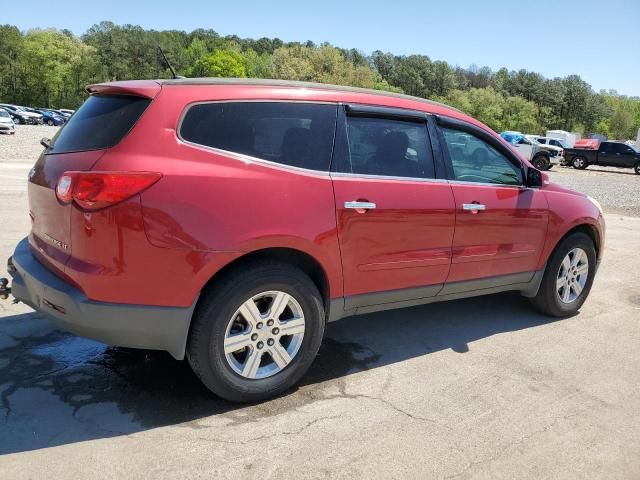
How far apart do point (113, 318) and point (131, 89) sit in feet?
4.17

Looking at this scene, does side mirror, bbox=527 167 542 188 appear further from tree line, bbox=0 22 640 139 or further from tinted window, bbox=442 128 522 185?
tree line, bbox=0 22 640 139

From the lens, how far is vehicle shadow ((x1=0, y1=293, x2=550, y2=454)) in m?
2.84

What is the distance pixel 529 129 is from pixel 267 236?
82896 mm

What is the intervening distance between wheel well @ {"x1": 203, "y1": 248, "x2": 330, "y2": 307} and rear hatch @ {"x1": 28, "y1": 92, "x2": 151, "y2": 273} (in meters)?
0.82

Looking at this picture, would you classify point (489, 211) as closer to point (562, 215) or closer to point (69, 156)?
point (562, 215)

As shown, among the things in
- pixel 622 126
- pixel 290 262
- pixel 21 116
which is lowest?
pixel 21 116

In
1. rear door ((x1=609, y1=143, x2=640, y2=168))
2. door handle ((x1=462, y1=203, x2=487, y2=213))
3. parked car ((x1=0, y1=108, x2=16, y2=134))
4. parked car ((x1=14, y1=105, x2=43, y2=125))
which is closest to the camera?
door handle ((x1=462, y1=203, x2=487, y2=213))

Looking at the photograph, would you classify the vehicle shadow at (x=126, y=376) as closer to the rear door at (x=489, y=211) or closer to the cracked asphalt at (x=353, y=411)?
the cracked asphalt at (x=353, y=411)

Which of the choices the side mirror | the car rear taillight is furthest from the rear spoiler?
the side mirror

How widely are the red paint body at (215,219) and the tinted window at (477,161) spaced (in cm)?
21

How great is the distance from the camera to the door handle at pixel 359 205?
Answer: 3.28 m

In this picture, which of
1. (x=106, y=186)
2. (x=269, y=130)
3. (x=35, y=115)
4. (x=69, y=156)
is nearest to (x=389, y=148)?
(x=269, y=130)

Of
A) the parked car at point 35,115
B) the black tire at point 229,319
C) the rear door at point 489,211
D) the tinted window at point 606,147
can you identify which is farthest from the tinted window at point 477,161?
the parked car at point 35,115

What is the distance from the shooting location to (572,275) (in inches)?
195
